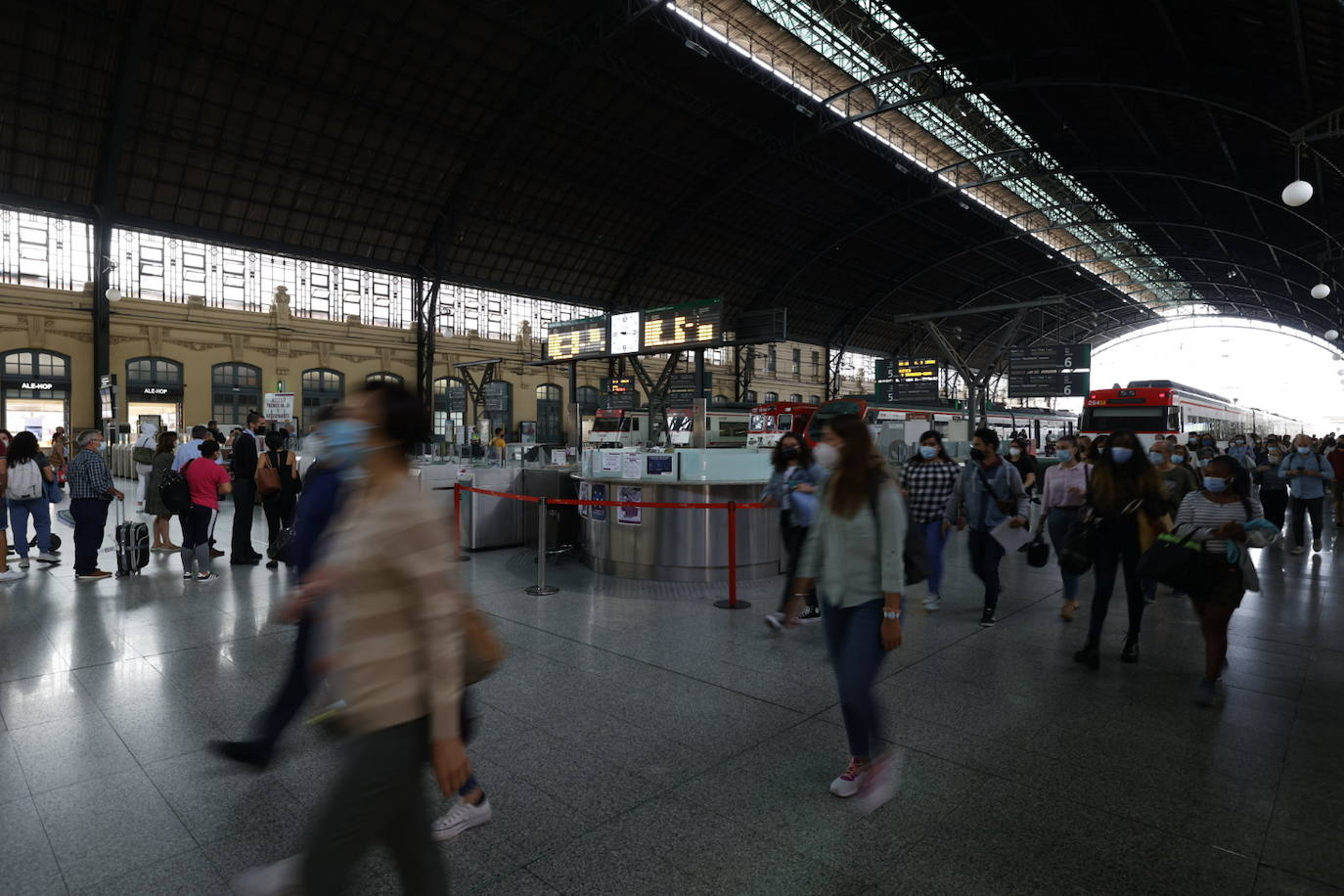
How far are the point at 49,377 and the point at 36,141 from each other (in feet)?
26.2

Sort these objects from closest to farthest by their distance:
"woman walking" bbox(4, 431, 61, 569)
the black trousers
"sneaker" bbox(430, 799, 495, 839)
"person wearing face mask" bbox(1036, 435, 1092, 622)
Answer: "sneaker" bbox(430, 799, 495, 839), "person wearing face mask" bbox(1036, 435, 1092, 622), "woman walking" bbox(4, 431, 61, 569), the black trousers

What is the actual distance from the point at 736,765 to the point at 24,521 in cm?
959

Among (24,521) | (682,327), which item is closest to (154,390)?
(682,327)

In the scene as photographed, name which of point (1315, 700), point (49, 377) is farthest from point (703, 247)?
point (1315, 700)

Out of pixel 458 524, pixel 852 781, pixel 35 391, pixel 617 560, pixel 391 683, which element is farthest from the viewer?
pixel 35 391

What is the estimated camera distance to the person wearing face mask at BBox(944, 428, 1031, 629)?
6.23 metres

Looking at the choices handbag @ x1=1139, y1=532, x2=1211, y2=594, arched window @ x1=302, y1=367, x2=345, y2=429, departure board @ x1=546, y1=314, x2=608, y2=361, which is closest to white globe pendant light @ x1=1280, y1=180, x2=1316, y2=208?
handbag @ x1=1139, y1=532, x2=1211, y2=594

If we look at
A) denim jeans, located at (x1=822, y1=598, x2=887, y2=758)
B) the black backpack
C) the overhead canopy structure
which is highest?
the overhead canopy structure

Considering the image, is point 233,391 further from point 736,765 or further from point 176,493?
point 736,765

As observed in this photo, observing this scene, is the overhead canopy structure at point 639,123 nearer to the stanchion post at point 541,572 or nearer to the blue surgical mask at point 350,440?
the stanchion post at point 541,572

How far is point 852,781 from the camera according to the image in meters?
3.31

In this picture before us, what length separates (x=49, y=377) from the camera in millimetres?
26031

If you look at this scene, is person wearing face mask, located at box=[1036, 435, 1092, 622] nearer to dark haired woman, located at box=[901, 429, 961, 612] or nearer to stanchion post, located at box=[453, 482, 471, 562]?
dark haired woman, located at box=[901, 429, 961, 612]

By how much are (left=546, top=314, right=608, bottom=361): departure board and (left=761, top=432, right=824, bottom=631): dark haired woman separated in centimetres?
1417
